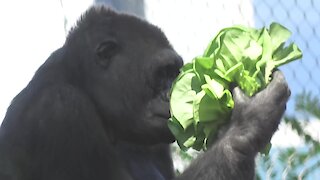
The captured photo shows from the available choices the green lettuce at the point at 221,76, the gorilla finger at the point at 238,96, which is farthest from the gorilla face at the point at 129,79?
the gorilla finger at the point at 238,96

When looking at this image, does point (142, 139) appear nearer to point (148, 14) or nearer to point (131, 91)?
point (131, 91)

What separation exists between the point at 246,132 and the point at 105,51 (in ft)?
1.96

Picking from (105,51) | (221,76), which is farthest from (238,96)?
(105,51)

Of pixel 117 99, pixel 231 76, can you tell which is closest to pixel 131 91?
pixel 117 99

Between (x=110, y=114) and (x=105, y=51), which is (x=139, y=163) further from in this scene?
(x=105, y=51)

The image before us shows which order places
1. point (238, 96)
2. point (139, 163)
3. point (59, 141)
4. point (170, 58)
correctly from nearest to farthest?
point (238, 96)
point (59, 141)
point (170, 58)
point (139, 163)

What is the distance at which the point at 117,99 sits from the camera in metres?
2.82

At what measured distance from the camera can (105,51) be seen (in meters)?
2.85

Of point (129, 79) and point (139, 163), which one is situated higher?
point (129, 79)

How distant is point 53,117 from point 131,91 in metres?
0.28

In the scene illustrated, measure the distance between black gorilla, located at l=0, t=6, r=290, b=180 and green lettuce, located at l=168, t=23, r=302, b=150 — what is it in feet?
0.10

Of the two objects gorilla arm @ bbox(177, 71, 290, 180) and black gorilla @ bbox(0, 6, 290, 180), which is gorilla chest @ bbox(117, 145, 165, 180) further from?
gorilla arm @ bbox(177, 71, 290, 180)

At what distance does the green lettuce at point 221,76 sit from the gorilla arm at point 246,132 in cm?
3

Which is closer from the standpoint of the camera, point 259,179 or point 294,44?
point 294,44
